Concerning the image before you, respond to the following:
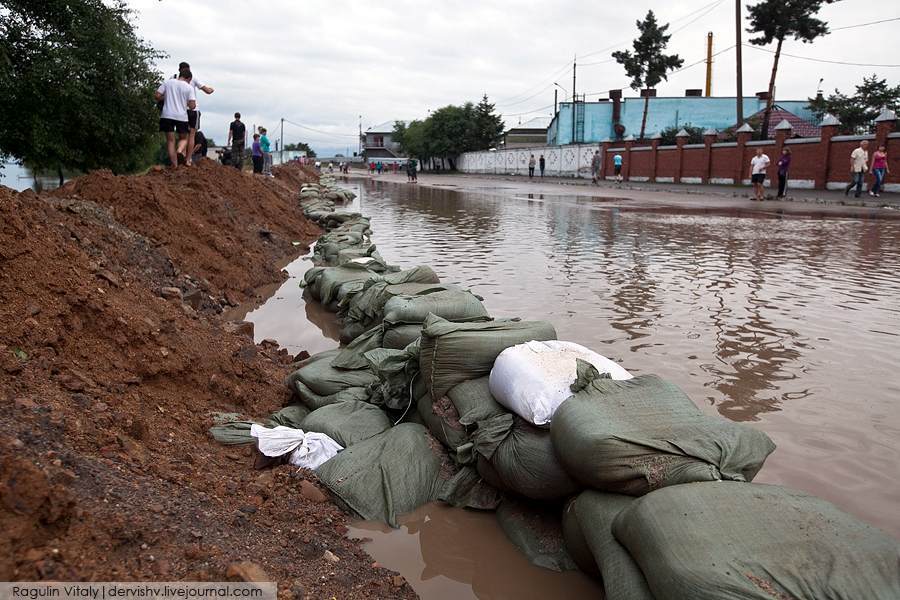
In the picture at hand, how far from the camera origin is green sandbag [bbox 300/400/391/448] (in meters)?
2.86

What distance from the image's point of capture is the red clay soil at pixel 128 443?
1.53m

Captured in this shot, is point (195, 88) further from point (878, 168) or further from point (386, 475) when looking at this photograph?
point (878, 168)

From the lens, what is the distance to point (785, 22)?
26.2 m

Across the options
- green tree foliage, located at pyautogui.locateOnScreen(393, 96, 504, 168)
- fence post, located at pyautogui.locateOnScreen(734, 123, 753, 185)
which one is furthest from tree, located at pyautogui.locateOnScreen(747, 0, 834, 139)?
green tree foliage, located at pyautogui.locateOnScreen(393, 96, 504, 168)

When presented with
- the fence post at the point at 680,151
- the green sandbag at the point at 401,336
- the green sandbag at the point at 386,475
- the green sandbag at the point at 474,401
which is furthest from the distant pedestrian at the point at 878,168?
the green sandbag at the point at 386,475

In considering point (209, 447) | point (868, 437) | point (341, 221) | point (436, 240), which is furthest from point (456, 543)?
point (341, 221)

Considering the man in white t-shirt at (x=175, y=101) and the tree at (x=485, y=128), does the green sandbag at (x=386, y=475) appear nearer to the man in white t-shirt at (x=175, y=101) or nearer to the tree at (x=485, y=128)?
the man in white t-shirt at (x=175, y=101)

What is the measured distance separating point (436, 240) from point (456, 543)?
324 inches

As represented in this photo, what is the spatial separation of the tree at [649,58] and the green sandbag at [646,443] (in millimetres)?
39720

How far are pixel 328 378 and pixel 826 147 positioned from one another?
22483 millimetres

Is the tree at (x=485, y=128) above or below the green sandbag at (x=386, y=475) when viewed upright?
above

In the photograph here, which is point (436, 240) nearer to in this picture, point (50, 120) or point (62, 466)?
point (50, 120)

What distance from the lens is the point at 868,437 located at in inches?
118

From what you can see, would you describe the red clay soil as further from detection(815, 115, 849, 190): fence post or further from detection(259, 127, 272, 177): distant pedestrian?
detection(815, 115, 849, 190): fence post
